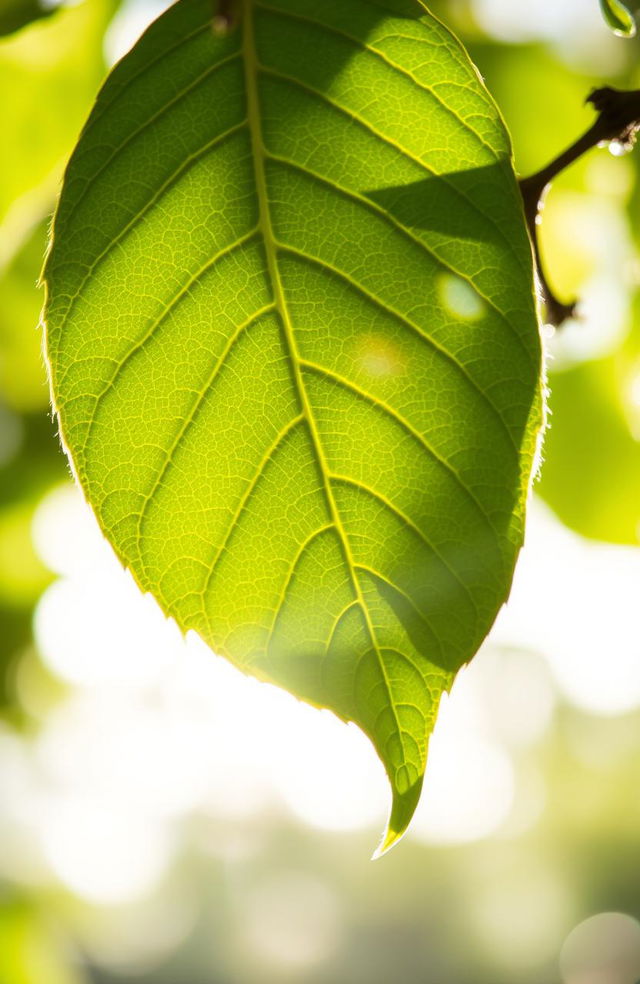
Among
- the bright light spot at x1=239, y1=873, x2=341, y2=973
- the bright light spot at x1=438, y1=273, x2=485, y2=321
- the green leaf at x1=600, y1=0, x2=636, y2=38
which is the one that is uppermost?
the green leaf at x1=600, y1=0, x2=636, y2=38

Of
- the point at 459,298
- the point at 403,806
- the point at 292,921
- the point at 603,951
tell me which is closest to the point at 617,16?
the point at 459,298

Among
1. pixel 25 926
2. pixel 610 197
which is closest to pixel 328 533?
pixel 610 197

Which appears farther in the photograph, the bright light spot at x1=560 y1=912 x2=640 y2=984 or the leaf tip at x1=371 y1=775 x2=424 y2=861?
the bright light spot at x1=560 y1=912 x2=640 y2=984

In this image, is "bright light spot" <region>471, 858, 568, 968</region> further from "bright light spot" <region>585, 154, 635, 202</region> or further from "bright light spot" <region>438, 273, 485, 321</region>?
"bright light spot" <region>438, 273, 485, 321</region>

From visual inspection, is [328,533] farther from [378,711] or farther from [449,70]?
[449,70]

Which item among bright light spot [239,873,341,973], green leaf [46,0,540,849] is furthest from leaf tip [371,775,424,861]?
bright light spot [239,873,341,973]

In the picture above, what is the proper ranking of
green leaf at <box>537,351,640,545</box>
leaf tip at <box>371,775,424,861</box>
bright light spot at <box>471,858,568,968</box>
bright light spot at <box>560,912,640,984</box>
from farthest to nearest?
bright light spot at <box>471,858,568,968</box> → bright light spot at <box>560,912,640,984</box> → green leaf at <box>537,351,640,545</box> → leaf tip at <box>371,775,424,861</box>
